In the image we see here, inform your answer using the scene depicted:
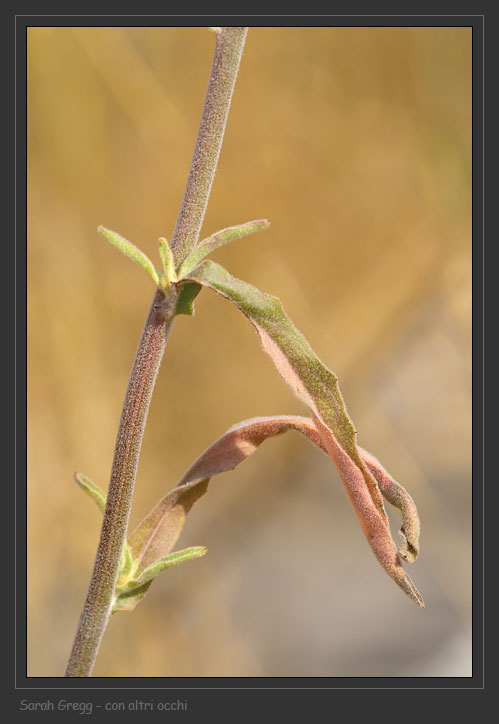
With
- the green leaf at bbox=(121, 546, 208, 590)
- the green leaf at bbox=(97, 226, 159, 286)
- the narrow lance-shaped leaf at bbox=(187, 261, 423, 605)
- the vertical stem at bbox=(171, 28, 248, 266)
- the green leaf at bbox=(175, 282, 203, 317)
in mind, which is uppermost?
the vertical stem at bbox=(171, 28, 248, 266)

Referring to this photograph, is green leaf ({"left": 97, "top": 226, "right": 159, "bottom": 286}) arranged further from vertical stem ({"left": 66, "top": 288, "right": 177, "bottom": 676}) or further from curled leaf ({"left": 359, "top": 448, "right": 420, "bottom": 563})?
curled leaf ({"left": 359, "top": 448, "right": 420, "bottom": 563})

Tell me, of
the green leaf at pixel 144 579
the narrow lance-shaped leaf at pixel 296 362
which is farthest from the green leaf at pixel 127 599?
the narrow lance-shaped leaf at pixel 296 362

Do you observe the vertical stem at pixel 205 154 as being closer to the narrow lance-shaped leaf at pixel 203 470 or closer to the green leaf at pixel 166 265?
the green leaf at pixel 166 265

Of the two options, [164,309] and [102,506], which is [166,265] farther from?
[102,506]

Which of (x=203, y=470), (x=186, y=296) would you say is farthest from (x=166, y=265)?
(x=203, y=470)

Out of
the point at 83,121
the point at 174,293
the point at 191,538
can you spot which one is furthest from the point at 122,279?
the point at 174,293

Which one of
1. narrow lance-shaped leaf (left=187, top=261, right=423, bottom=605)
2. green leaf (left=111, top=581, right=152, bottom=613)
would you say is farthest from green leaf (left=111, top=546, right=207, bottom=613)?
narrow lance-shaped leaf (left=187, top=261, right=423, bottom=605)

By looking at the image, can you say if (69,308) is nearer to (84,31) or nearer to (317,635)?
(84,31)
